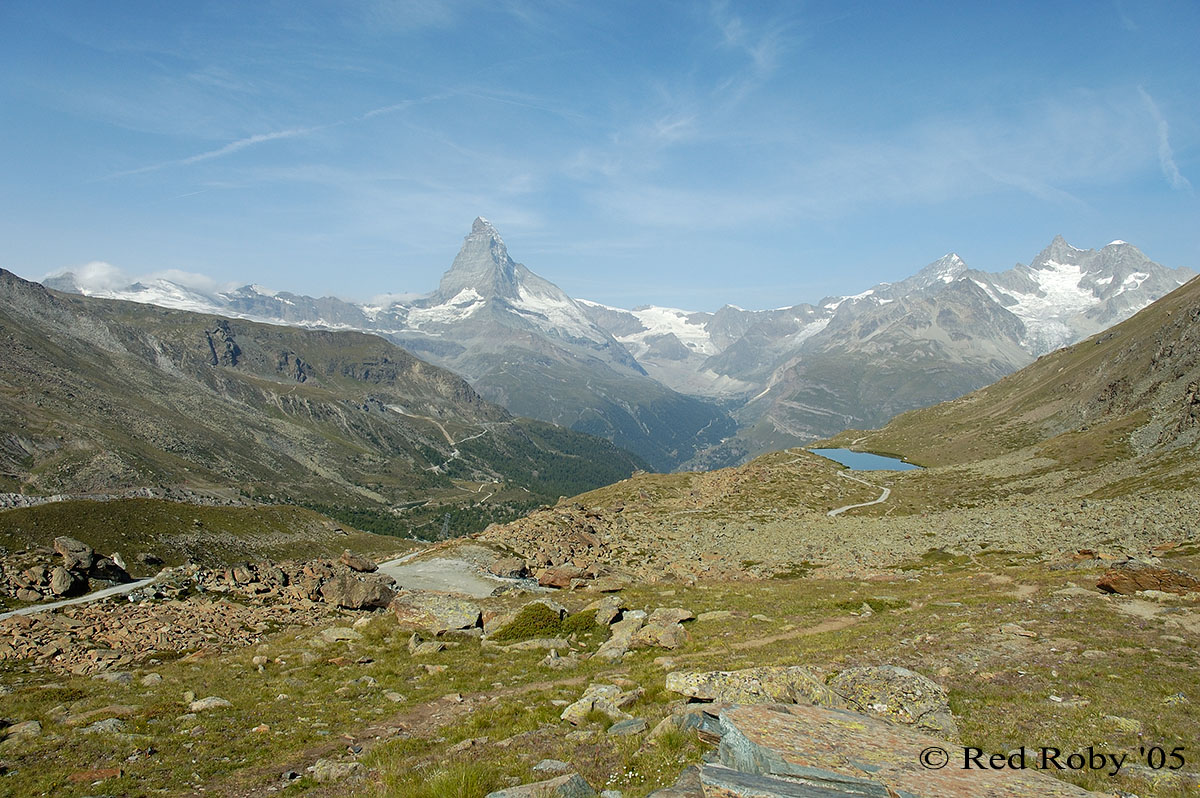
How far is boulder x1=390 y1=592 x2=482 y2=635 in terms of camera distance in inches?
1412

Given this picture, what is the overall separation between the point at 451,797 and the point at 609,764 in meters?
4.05

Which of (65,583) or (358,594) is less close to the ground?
(358,594)

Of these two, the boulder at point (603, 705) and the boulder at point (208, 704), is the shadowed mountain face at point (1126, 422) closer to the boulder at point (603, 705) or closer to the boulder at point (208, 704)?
the boulder at point (603, 705)

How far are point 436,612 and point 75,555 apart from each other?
45418 mm

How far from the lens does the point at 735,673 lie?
63.2ft

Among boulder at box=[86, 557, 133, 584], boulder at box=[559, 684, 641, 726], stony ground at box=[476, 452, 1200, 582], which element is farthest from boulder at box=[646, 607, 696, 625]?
boulder at box=[86, 557, 133, 584]

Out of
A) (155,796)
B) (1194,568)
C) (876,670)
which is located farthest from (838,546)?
(155,796)

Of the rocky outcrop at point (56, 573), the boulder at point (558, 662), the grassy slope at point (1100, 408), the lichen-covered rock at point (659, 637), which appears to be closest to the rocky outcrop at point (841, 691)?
the boulder at point (558, 662)

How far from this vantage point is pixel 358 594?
43.9 metres

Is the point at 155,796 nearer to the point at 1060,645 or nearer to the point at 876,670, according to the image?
the point at 876,670

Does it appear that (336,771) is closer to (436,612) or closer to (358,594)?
(436,612)

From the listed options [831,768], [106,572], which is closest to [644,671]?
[831,768]

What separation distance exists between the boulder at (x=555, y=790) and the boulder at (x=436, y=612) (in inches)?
938

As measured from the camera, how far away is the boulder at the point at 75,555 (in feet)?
187
